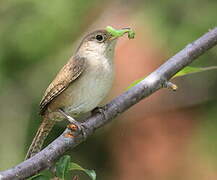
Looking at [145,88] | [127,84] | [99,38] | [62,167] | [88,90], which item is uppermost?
[127,84]

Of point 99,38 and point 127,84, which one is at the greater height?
point 127,84

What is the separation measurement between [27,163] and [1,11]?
3.42m

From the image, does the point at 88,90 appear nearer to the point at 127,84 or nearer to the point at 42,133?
the point at 42,133

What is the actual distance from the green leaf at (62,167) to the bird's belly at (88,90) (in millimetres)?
1162

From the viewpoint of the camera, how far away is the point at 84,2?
18.0 ft

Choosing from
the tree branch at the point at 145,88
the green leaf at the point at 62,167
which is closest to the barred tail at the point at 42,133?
the tree branch at the point at 145,88

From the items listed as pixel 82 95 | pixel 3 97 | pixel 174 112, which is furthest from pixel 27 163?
pixel 174 112

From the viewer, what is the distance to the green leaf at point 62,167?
2352 mm

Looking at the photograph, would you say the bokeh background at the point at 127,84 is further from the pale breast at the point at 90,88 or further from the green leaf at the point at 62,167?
the green leaf at the point at 62,167

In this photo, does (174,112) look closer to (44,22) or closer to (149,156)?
(149,156)

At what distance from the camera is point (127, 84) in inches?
223

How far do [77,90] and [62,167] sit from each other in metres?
1.41

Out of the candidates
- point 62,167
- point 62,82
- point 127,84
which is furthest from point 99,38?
point 62,167

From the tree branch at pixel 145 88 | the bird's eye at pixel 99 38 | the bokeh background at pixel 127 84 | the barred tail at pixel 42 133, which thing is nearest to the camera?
the tree branch at pixel 145 88
